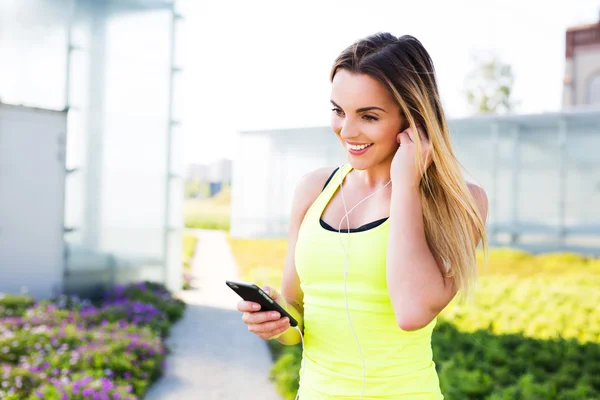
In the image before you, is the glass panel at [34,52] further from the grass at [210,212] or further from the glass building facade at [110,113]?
the grass at [210,212]

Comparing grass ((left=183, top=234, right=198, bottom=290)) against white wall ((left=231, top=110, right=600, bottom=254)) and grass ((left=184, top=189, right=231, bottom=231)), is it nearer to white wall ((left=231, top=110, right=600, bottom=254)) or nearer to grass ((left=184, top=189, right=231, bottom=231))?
grass ((left=184, top=189, right=231, bottom=231))

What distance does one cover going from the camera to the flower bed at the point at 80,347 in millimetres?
3533

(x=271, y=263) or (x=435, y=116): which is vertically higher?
(x=435, y=116)

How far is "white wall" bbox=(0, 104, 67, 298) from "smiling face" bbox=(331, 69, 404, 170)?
18.2 feet

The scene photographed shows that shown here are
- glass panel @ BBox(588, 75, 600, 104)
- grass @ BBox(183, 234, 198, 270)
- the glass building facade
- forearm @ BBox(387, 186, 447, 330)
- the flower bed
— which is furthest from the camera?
glass panel @ BBox(588, 75, 600, 104)

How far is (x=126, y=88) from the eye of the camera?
6.93 meters

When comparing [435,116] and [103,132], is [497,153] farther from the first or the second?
[435,116]

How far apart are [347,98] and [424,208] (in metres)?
0.31

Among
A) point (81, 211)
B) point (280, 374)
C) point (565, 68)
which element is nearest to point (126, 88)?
point (81, 211)

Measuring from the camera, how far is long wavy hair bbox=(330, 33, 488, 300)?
130 centimetres

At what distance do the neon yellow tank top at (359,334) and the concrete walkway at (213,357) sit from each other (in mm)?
→ 2756

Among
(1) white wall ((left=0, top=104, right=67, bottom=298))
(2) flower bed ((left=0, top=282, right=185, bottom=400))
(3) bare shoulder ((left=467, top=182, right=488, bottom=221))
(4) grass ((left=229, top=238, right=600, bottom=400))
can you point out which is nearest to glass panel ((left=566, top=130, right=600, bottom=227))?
(4) grass ((left=229, top=238, right=600, bottom=400))

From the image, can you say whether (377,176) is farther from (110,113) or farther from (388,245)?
(110,113)

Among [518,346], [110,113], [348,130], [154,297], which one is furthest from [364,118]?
[110,113]
